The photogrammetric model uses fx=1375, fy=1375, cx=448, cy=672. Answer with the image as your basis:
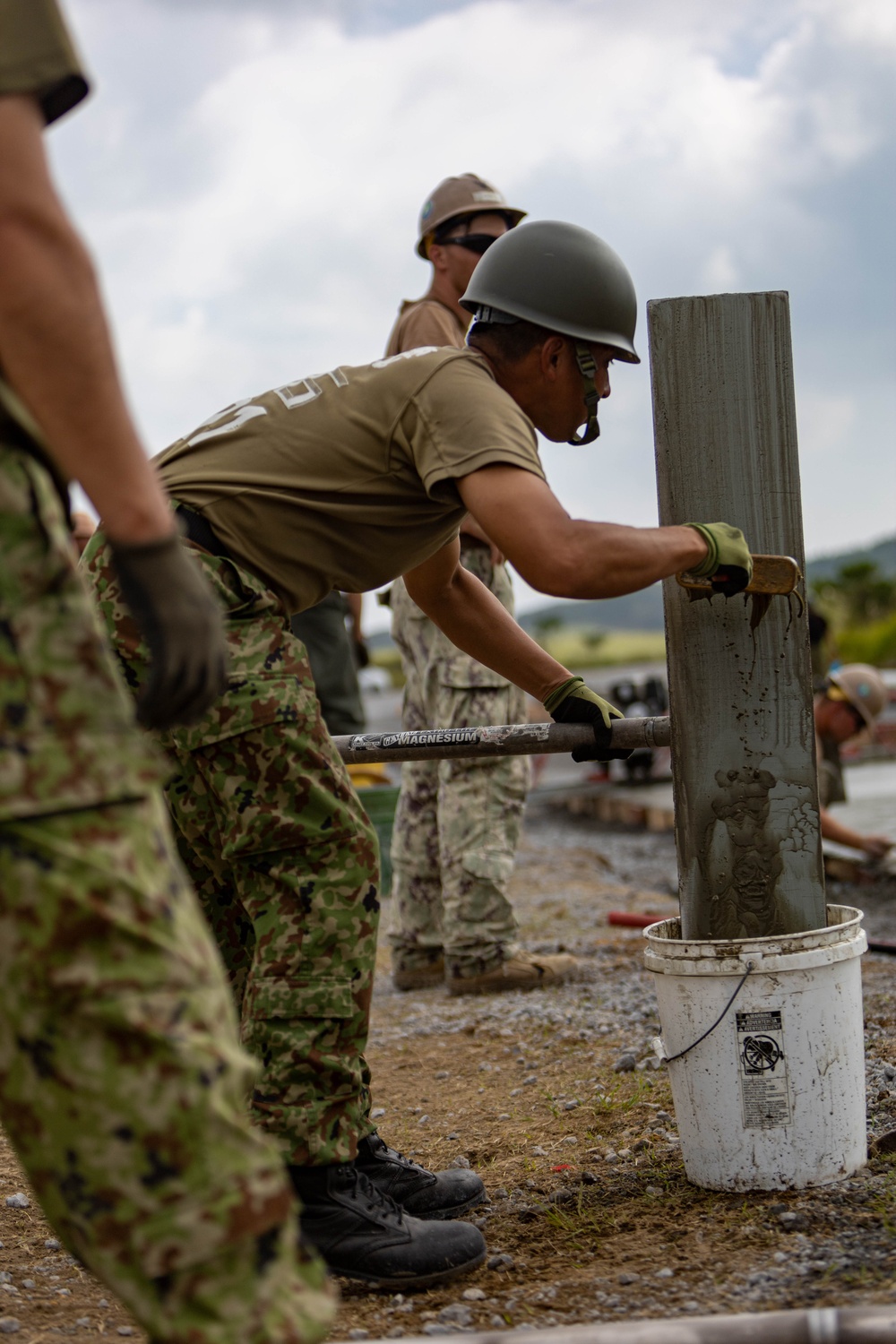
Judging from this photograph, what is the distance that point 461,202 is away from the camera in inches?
191

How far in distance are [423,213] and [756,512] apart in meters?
2.73

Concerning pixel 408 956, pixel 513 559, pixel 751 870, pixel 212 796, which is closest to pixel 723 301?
pixel 513 559

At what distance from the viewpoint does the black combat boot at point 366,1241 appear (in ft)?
7.95

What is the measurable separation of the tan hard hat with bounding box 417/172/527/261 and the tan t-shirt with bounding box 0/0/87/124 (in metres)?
3.50

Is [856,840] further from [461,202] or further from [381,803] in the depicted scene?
[461,202]

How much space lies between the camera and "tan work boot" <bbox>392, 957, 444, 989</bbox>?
200 inches

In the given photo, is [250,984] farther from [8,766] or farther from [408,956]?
[408,956]

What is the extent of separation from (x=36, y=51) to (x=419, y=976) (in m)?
4.05

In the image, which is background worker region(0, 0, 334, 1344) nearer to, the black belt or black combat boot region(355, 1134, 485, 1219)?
the black belt

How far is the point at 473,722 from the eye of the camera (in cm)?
459

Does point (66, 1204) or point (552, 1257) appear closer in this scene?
point (66, 1204)

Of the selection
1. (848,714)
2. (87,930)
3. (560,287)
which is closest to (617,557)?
(560,287)

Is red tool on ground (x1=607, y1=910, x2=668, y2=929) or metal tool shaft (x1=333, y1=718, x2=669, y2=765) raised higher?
metal tool shaft (x1=333, y1=718, x2=669, y2=765)

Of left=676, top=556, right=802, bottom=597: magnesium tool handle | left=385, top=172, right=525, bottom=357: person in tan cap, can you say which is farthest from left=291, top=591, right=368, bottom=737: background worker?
left=676, top=556, right=802, bottom=597: magnesium tool handle
